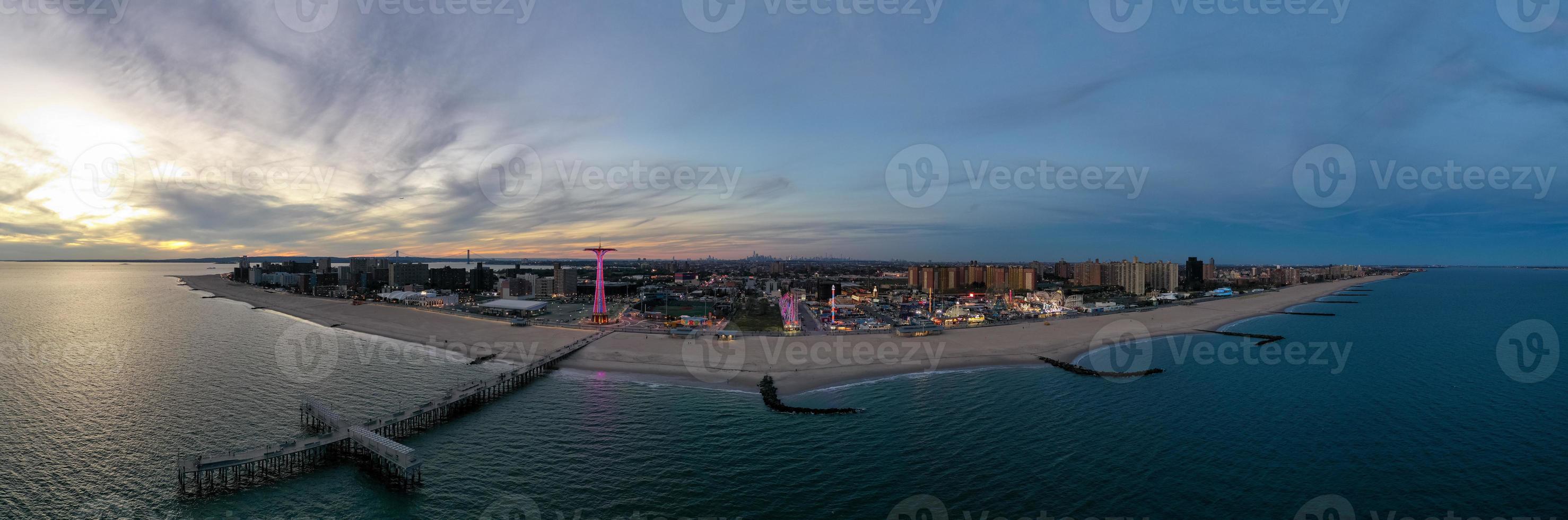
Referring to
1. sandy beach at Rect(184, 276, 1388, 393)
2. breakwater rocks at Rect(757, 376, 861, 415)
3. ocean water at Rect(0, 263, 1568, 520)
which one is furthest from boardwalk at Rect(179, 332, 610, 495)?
breakwater rocks at Rect(757, 376, 861, 415)

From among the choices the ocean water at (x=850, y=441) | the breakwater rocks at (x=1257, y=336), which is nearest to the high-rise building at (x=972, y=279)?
the breakwater rocks at (x=1257, y=336)

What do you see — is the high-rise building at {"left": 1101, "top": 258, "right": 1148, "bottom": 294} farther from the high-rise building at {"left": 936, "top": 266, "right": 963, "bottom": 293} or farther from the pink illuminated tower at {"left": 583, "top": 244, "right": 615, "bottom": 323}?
the pink illuminated tower at {"left": 583, "top": 244, "right": 615, "bottom": 323}

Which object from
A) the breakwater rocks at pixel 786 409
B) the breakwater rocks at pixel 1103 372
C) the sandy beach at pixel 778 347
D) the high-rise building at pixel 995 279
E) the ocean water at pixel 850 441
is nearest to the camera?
the ocean water at pixel 850 441

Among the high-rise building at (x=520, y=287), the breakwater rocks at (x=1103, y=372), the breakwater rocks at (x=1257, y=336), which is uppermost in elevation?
the high-rise building at (x=520, y=287)

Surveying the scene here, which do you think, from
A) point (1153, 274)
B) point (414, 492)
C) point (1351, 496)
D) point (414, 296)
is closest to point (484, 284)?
point (414, 296)

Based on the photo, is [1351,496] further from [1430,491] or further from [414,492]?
[414,492]

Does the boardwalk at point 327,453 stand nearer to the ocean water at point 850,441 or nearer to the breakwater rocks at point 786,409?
the ocean water at point 850,441

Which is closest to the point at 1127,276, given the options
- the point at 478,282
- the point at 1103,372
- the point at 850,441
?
the point at 1103,372
